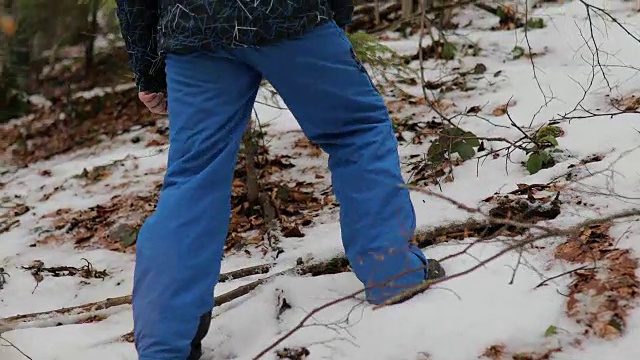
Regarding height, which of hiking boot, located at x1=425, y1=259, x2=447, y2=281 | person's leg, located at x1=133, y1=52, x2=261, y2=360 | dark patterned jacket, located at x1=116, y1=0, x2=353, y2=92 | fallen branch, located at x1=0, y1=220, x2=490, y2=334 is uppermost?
dark patterned jacket, located at x1=116, y1=0, x2=353, y2=92

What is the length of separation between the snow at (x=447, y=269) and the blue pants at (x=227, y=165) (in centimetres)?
18

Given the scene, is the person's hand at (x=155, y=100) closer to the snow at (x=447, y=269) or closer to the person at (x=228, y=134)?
the person at (x=228, y=134)

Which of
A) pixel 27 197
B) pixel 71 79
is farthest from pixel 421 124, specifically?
pixel 71 79

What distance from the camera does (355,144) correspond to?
2006mm

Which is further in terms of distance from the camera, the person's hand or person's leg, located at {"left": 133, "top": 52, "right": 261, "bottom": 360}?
the person's hand

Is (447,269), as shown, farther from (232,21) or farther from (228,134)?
(232,21)

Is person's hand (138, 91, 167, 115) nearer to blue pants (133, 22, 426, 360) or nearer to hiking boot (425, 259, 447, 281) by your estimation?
blue pants (133, 22, 426, 360)

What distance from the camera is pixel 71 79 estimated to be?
21.0 ft

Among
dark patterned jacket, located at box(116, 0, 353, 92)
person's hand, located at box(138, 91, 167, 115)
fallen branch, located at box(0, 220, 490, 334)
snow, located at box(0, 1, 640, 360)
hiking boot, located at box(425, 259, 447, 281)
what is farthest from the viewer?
fallen branch, located at box(0, 220, 490, 334)

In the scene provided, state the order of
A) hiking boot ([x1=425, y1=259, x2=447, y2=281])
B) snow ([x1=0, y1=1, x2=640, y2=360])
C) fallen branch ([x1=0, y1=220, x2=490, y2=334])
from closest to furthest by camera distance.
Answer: snow ([x1=0, y1=1, x2=640, y2=360]) → hiking boot ([x1=425, y1=259, x2=447, y2=281]) → fallen branch ([x1=0, y1=220, x2=490, y2=334])

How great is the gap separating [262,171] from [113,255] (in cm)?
94

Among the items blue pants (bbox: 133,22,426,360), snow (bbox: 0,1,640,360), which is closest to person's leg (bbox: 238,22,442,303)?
blue pants (bbox: 133,22,426,360)

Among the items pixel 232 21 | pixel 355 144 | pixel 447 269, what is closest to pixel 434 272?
pixel 447 269

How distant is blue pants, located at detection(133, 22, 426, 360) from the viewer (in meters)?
1.89
